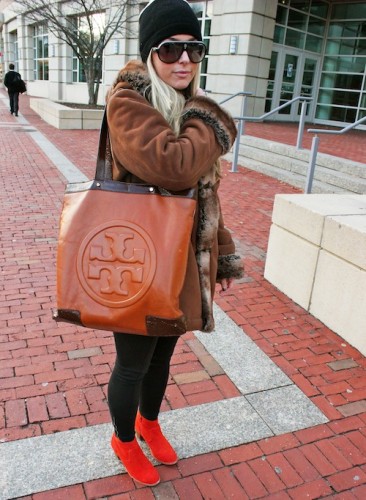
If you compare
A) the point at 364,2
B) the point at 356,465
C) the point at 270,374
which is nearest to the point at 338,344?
the point at 270,374

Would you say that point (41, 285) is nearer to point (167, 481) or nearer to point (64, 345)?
point (64, 345)

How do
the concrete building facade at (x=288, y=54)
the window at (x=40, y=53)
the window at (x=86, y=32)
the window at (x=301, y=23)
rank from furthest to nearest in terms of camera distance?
the window at (x=40, y=53)
the window at (x=86, y=32)
the window at (x=301, y=23)
the concrete building facade at (x=288, y=54)

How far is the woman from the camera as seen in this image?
1560 mm

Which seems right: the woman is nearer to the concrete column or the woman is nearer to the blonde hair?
the blonde hair

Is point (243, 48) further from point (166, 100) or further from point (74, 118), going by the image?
point (166, 100)

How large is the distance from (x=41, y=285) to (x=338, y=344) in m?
2.48

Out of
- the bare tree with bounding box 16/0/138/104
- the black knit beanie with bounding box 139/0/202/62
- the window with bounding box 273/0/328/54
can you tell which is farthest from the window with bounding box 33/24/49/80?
the black knit beanie with bounding box 139/0/202/62

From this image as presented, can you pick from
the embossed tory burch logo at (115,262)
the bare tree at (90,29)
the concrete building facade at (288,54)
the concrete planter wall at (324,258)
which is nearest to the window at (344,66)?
the concrete building facade at (288,54)

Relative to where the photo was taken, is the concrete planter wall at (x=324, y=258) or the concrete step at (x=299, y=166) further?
the concrete step at (x=299, y=166)

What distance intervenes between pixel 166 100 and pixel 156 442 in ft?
5.12

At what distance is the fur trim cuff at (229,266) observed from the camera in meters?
2.14

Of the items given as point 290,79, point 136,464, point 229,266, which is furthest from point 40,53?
point 136,464

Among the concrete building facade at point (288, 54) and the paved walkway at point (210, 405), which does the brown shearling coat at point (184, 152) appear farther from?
the concrete building facade at point (288, 54)

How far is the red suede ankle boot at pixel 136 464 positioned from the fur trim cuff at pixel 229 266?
850mm
